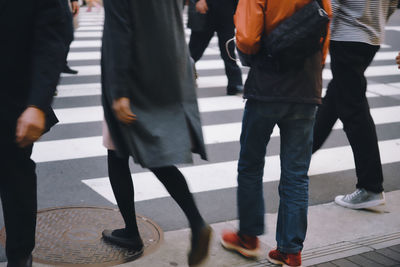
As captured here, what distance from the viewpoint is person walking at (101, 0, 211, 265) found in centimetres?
293

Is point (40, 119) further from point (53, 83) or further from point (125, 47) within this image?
point (125, 47)

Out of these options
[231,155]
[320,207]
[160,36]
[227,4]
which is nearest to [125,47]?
[160,36]

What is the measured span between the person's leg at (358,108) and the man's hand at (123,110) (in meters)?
1.96

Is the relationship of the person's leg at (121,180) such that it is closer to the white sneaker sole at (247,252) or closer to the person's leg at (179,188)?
the person's leg at (179,188)

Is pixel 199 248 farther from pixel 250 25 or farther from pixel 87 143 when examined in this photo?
pixel 87 143

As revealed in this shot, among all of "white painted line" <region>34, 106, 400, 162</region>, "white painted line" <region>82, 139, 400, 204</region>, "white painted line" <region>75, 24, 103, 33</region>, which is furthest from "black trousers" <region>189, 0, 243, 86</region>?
"white painted line" <region>75, 24, 103, 33</region>

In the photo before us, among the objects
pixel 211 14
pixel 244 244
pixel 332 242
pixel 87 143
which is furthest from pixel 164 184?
pixel 211 14

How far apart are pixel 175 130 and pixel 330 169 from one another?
2.75 meters

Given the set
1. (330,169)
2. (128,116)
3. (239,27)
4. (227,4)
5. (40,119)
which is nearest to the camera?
(40,119)

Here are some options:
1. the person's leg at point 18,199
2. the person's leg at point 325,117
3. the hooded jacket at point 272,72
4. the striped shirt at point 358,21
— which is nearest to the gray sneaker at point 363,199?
the person's leg at point 325,117

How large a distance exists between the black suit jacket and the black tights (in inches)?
23.1

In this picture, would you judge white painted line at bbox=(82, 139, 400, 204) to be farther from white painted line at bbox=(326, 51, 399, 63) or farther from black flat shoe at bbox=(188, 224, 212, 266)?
white painted line at bbox=(326, 51, 399, 63)

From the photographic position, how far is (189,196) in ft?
10.7

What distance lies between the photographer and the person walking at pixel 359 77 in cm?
429
